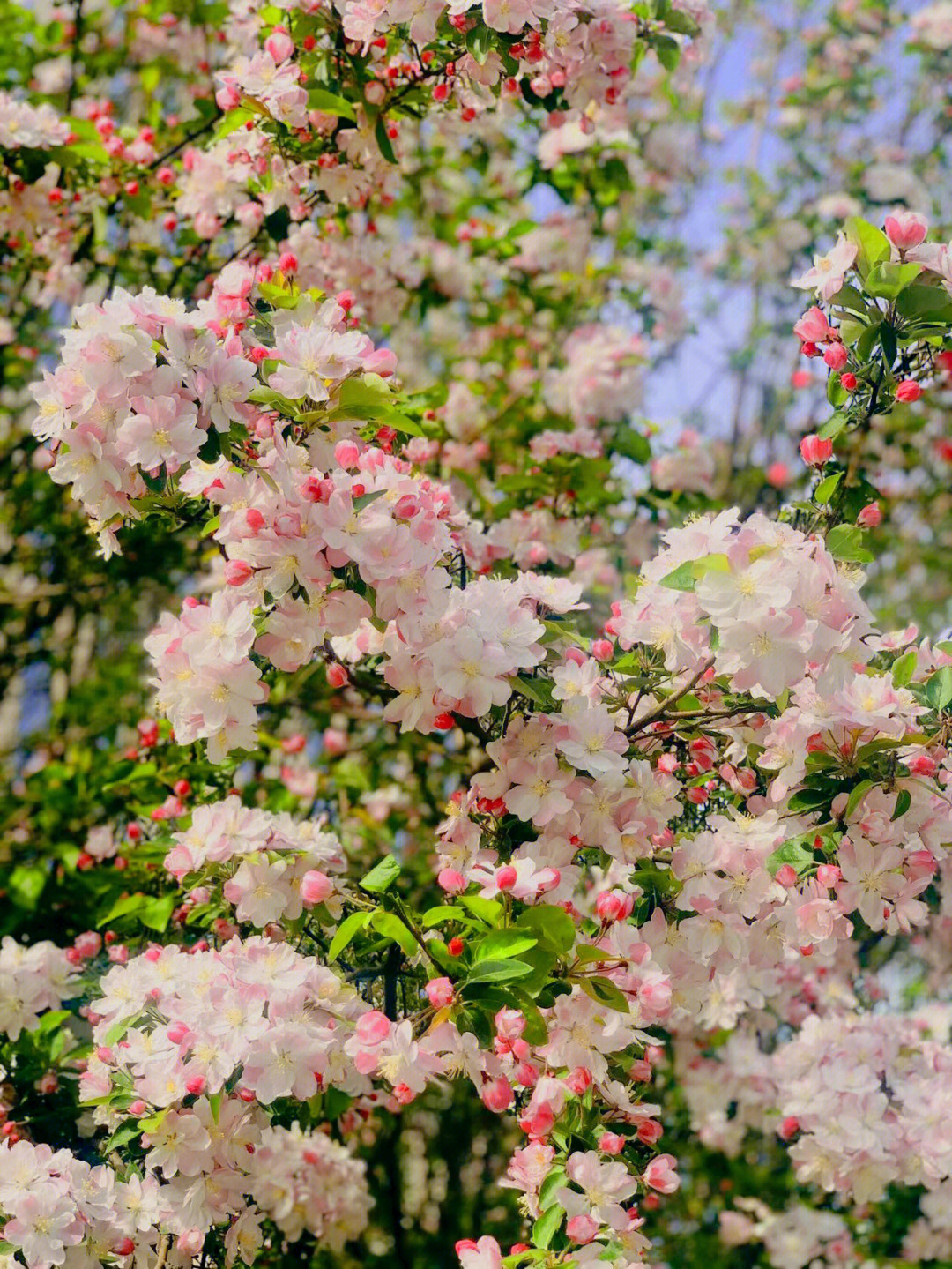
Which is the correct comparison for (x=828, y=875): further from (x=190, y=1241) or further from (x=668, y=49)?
(x=668, y=49)

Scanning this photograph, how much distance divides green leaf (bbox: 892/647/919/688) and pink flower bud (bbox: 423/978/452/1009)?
0.70 m

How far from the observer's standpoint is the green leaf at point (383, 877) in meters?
1.51

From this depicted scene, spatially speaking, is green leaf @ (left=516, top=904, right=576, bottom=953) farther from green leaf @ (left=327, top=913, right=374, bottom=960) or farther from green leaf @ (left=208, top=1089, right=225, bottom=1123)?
green leaf @ (left=208, top=1089, right=225, bottom=1123)

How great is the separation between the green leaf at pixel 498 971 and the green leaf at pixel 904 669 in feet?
2.01

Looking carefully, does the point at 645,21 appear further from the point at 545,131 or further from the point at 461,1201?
the point at 461,1201

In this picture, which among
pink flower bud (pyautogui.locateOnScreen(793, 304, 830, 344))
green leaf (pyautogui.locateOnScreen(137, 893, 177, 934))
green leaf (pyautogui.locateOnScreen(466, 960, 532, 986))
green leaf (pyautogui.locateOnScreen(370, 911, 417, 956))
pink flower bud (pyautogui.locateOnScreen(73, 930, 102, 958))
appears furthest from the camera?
pink flower bud (pyautogui.locateOnScreen(73, 930, 102, 958))

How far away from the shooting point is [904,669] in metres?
1.58

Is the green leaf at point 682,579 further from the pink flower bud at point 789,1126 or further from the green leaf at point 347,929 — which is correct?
the pink flower bud at point 789,1126

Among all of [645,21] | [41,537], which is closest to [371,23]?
[645,21]

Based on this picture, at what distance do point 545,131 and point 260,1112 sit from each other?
8.91 ft

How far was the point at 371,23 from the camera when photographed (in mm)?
1947

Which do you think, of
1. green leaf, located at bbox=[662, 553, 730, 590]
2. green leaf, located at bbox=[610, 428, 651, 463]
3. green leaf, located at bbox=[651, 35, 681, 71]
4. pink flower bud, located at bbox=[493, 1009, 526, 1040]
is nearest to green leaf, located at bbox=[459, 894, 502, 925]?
pink flower bud, located at bbox=[493, 1009, 526, 1040]

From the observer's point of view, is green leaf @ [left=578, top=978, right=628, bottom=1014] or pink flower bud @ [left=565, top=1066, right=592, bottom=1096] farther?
pink flower bud @ [left=565, top=1066, right=592, bottom=1096]

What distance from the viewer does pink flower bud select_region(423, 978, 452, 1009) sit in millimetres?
1415
